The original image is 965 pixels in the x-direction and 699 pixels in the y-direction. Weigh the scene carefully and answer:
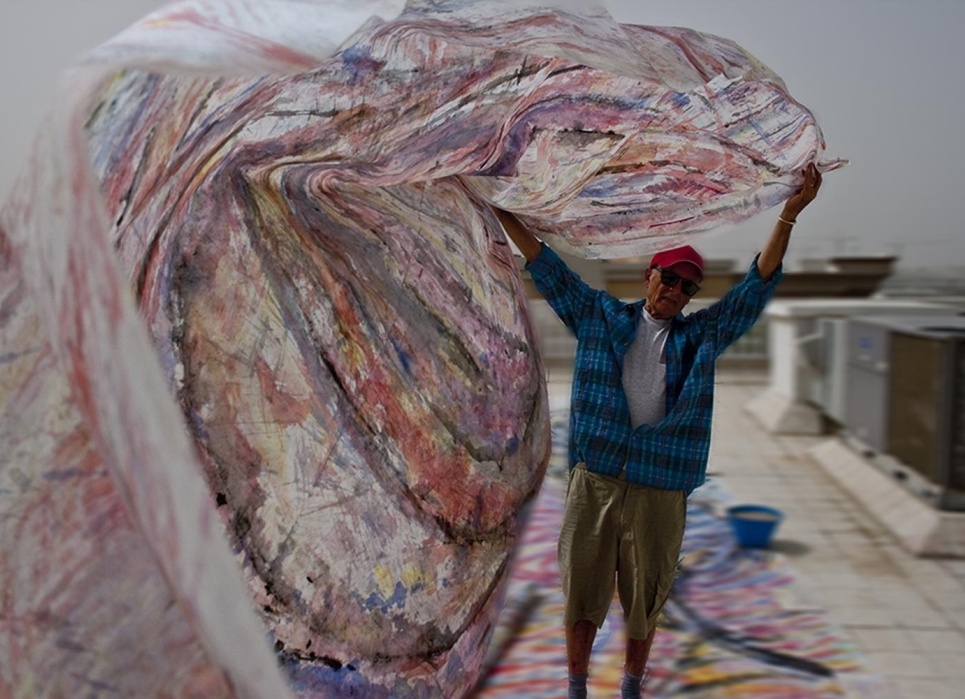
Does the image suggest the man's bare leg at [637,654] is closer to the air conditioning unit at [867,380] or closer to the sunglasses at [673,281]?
the sunglasses at [673,281]

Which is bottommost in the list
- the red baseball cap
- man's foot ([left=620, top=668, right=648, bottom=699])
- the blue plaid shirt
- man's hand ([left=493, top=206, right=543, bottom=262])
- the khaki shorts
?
man's foot ([left=620, top=668, right=648, bottom=699])

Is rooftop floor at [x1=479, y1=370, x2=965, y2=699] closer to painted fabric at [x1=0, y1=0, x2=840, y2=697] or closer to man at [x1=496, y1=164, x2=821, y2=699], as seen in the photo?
man at [x1=496, y1=164, x2=821, y2=699]

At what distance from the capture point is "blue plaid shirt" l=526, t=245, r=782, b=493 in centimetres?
214

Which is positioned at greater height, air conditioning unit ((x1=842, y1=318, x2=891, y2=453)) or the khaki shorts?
the khaki shorts

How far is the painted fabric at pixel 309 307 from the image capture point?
0.98 metres

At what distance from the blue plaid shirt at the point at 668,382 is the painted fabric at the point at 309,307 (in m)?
0.12

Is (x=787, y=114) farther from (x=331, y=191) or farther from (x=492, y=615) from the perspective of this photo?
(x=492, y=615)

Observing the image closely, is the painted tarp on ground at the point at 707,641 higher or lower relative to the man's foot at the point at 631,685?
lower

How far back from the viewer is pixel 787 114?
1.86 m

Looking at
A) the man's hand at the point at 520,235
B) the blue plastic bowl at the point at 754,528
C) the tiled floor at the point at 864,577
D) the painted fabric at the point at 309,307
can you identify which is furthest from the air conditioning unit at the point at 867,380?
the man's hand at the point at 520,235

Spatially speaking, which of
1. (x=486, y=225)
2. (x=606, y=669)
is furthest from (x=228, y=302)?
(x=606, y=669)

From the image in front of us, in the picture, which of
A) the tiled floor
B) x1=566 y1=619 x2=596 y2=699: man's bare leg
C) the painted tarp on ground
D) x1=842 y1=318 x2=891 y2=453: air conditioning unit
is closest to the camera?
x1=566 y1=619 x2=596 y2=699: man's bare leg

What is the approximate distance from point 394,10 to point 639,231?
111cm

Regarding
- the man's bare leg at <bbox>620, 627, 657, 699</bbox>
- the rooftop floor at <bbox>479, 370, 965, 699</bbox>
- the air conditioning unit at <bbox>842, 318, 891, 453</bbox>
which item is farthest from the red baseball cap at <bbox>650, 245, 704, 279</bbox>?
the air conditioning unit at <bbox>842, 318, 891, 453</bbox>
